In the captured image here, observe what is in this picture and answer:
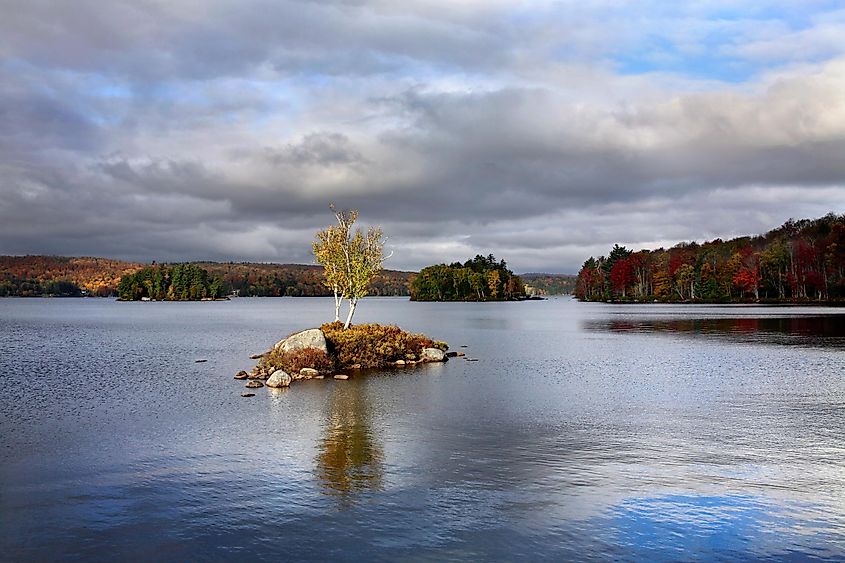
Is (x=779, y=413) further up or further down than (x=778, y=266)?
further down

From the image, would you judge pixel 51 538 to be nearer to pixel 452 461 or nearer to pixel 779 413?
pixel 452 461

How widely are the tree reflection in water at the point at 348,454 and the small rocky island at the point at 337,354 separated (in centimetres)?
988

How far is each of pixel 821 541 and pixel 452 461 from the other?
968cm

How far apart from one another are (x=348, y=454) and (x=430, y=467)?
3.09 meters

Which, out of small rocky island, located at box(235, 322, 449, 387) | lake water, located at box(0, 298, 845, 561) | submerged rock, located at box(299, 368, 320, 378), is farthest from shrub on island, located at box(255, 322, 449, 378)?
lake water, located at box(0, 298, 845, 561)

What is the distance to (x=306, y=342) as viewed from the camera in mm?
42656

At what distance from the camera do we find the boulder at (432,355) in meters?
48.9

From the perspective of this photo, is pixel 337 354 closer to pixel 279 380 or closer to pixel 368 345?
pixel 368 345

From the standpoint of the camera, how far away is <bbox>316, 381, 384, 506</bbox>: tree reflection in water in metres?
16.9

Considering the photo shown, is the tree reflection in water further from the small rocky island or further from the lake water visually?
the small rocky island

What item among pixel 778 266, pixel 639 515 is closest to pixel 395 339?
pixel 639 515

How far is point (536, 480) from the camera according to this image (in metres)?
17.3

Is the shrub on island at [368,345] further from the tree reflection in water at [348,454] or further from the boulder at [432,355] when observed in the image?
the tree reflection in water at [348,454]

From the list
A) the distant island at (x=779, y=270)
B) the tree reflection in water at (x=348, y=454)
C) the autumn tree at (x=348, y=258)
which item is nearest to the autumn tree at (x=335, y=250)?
the autumn tree at (x=348, y=258)
